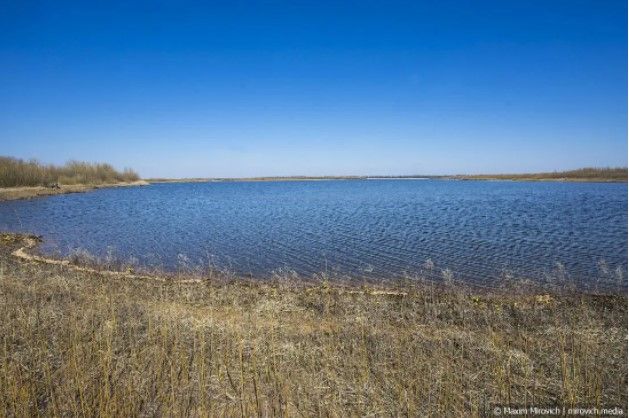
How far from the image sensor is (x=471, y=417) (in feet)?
17.3

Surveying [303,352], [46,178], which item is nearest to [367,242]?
[303,352]

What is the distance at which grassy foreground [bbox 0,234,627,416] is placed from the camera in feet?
18.3

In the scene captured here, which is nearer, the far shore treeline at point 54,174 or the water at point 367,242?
the water at point 367,242

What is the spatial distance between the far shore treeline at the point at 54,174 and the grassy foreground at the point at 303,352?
2750 inches

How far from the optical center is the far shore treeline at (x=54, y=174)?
63.9 meters

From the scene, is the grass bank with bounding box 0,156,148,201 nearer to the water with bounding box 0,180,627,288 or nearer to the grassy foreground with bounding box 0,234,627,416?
the water with bounding box 0,180,627,288

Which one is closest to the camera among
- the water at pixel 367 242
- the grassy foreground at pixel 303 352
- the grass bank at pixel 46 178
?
the grassy foreground at pixel 303 352

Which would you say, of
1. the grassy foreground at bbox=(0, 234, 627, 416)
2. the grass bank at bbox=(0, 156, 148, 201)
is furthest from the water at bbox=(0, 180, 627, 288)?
the grass bank at bbox=(0, 156, 148, 201)

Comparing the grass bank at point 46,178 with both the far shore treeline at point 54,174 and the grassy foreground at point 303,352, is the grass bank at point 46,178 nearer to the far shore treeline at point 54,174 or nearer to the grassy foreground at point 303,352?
the far shore treeline at point 54,174

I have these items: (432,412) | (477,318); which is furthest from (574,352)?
(432,412)

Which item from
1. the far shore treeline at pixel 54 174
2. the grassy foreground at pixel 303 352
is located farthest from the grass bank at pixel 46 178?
the grassy foreground at pixel 303 352

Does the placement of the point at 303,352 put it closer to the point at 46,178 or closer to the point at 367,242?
the point at 367,242

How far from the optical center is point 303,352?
23.2 feet

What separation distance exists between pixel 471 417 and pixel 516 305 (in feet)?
18.5
